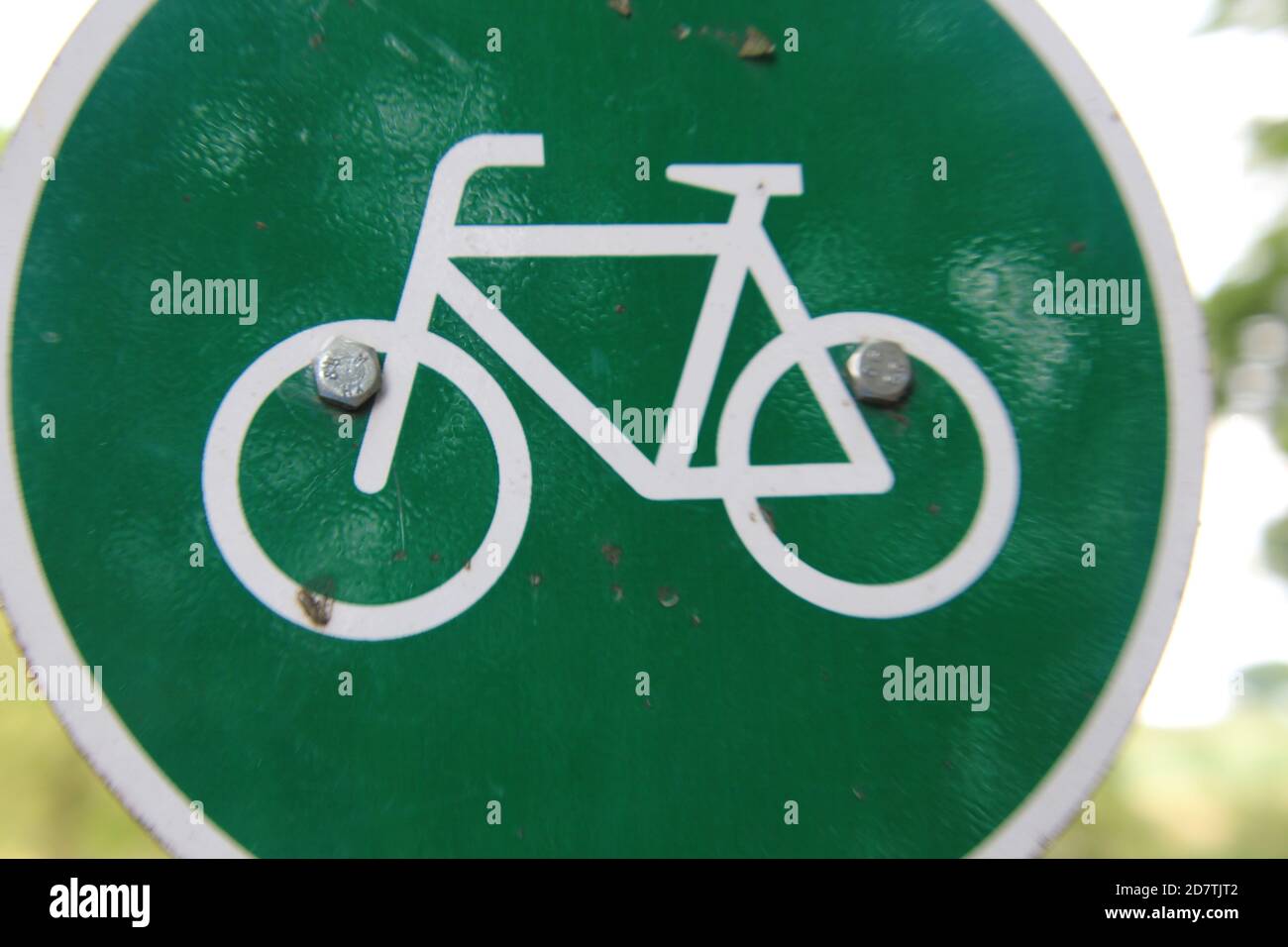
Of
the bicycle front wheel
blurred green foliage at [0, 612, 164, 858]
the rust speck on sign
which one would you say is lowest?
blurred green foliage at [0, 612, 164, 858]

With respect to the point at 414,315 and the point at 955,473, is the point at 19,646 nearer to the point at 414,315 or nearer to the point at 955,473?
the point at 414,315

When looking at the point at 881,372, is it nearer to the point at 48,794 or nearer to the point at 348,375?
the point at 348,375

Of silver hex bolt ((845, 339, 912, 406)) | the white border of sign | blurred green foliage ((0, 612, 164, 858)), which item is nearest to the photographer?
the white border of sign

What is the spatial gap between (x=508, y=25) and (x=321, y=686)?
0.73 metres

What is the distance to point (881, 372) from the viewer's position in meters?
1.20

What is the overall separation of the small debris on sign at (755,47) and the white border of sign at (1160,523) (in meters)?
0.26

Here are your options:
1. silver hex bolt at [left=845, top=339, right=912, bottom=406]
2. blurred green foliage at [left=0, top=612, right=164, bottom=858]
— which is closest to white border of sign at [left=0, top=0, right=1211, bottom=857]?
silver hex bolt at [left=845, top=339, right=912, bottom=406]

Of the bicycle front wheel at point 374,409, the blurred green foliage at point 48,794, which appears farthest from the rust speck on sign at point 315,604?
the blurred green foliage at point 48,794

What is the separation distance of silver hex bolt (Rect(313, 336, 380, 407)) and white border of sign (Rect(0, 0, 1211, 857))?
31 centimetres

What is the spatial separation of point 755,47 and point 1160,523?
673 mm

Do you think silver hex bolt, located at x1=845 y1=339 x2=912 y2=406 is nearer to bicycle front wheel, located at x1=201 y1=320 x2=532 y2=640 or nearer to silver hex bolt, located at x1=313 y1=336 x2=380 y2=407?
bicycle front wheel, located at x1=201 y1=320 x2=532 y2=640

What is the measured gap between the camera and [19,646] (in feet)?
3.59

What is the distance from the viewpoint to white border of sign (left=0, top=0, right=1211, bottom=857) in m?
1.10

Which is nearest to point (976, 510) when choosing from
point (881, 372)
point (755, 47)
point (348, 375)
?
point (881, 372)
